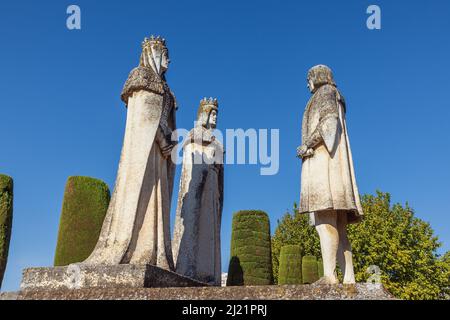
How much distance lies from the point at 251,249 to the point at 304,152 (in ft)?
43.8

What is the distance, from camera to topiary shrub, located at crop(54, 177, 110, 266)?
16734mm

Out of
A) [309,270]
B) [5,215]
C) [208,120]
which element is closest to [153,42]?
[208,120]

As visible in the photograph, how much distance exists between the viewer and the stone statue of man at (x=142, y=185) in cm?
738

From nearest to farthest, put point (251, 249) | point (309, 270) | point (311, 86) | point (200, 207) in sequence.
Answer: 1. point (311, 86)
2. point (200, 207)
3. point (251, 249)
4. point (309, 270)

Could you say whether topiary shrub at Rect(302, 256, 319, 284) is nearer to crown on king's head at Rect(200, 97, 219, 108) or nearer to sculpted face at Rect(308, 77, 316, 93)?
crown on king's head at Rect(200, 97, 219, 108)

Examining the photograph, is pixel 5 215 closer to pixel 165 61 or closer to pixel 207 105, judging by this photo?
pixel 207 105

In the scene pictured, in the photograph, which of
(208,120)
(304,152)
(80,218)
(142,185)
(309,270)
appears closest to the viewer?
(304,152)

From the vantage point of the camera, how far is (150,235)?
301 inches

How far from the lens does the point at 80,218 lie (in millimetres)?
17328

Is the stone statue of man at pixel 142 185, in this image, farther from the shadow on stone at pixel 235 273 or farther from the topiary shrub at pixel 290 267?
the topiary shrub at pixel 290 267

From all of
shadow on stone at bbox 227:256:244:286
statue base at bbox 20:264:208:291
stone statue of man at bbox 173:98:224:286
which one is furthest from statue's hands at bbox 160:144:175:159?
shadow on stone at bbox 227:256:244:286

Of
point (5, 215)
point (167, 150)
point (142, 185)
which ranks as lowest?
point (142, 185)

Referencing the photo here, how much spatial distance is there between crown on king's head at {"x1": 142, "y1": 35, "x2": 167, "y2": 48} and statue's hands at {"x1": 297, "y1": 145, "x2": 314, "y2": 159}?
3.34 meters
